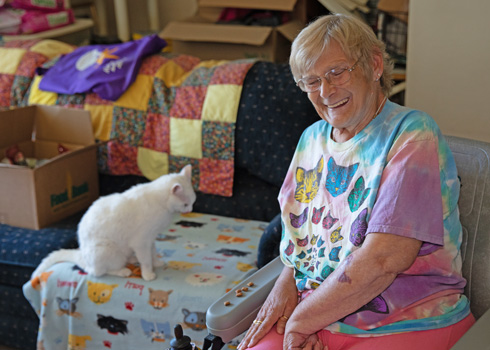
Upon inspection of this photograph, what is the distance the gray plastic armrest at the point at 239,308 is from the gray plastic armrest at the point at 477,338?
1.75ft

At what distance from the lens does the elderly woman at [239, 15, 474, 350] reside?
129 cm

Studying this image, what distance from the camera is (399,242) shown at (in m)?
1.29

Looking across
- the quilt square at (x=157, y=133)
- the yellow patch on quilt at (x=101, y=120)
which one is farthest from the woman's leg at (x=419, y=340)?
the yellow patch on quilt at (x=101, y=120)

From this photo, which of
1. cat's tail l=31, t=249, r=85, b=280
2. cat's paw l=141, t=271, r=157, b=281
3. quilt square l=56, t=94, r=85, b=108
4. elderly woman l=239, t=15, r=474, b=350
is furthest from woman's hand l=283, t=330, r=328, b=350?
quilt square l=56, t=94, r=85, b=108

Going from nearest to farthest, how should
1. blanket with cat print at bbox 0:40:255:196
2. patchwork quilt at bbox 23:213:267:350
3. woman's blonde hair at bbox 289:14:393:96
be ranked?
woman's blonde hair at bbox 289:14:393:96 < patchwork quilt at bbox 23:213:267:350 < blanket with cat print at bbox 0:40:255:196

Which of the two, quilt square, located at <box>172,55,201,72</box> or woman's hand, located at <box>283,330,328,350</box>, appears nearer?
woman's hand, located at <box>283,330,328,350</box>

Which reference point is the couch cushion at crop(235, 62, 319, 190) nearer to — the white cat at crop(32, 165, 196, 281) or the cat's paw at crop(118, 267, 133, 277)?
the white cat at crop(32, 165, 196, 281)

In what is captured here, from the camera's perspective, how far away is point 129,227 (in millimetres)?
2035

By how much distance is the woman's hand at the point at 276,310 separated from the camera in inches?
58.4

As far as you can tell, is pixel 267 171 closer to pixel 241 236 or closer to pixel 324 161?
pixel 241 236

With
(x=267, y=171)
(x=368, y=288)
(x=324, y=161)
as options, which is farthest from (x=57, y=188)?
(x=368, y=288)

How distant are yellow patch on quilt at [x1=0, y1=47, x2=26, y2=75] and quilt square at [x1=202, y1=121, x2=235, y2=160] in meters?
1.06

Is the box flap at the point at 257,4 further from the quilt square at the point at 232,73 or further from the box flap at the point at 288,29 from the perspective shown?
the quilt square at the point at 232,73

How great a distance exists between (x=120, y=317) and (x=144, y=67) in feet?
3.72
